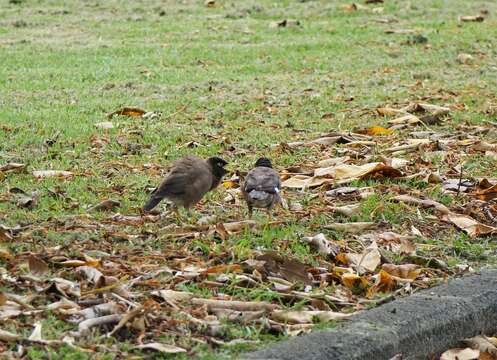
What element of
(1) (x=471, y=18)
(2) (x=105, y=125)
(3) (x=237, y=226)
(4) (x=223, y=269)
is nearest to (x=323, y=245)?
(3) (x=237, y=226)

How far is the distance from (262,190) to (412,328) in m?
1.97

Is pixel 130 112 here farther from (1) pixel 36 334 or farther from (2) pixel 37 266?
(1) pixel 36 334

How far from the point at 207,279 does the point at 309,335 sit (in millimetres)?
937

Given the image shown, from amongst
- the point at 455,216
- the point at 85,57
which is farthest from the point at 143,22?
the point at 455,216

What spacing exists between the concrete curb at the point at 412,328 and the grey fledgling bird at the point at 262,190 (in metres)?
1.51

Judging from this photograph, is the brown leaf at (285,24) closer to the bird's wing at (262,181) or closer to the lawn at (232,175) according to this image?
the lawn at (232,175)

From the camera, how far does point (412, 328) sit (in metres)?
4.64

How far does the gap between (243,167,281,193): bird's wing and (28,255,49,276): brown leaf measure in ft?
5.72

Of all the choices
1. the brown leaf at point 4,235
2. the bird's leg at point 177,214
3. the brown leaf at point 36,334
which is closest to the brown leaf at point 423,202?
the bird's leg at point 177,214

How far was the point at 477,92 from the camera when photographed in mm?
11961

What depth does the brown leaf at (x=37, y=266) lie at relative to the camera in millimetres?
5066

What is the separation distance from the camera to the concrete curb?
13.9 ft

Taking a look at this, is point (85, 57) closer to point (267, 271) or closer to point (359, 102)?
point (359, 102)

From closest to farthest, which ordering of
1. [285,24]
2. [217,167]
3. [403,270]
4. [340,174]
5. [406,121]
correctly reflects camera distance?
[403,270] < [217,167] < [340,174] < [406,121] < [285,24]
